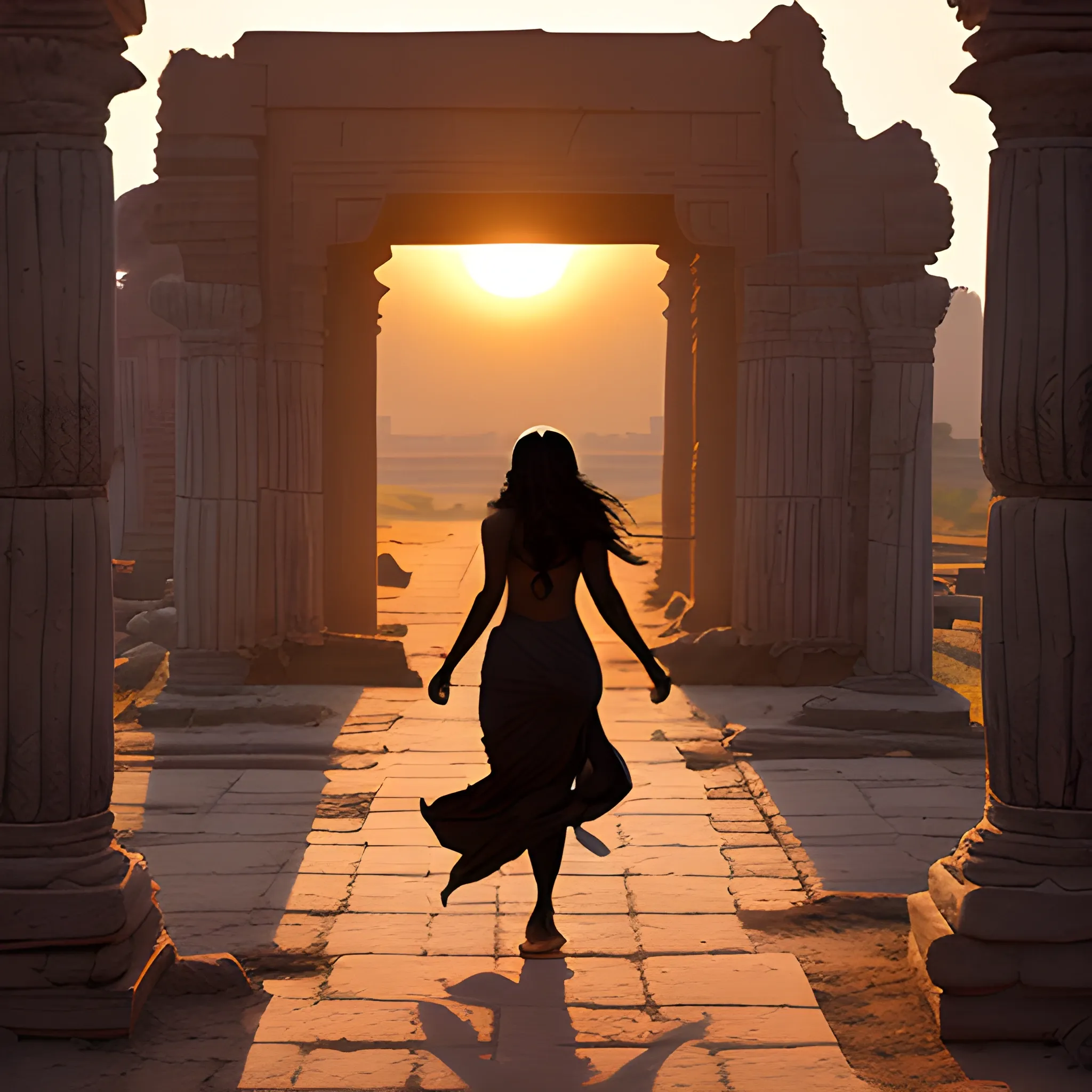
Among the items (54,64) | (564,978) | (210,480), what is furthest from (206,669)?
(54,64)

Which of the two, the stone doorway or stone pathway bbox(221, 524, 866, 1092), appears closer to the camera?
stone pathway bbox(221, 524, 866, 1092)

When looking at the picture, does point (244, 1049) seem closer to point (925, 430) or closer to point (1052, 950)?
point (1052, 950)

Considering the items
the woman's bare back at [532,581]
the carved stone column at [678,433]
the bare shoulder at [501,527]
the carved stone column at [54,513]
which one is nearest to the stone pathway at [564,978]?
the carved stone column at [54,513]

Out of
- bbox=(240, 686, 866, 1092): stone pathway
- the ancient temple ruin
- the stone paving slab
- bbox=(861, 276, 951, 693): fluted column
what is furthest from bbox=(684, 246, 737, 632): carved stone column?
bbox=(240, 686, 866, 1092): stone pathway

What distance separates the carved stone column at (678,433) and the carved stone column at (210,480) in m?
5.89

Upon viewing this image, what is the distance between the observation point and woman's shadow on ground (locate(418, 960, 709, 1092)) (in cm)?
361

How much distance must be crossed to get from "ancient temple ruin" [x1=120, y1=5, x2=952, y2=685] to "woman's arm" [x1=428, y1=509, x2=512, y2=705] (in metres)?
5.08

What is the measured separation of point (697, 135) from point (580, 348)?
77.8m

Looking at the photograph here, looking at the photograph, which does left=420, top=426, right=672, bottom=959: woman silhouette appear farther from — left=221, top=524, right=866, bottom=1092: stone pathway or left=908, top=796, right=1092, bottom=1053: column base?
left=908, top=796, right=1092, bottom=1053: column base

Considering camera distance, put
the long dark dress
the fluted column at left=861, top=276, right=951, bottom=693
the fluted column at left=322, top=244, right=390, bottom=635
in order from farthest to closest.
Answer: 1. the fluted column at left=322, top=244, right=390, bottom=635
2. the fluted column at left=861, top=276, right=951, bottom=693
3. the long dark dress

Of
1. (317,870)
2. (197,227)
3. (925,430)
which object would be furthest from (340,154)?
(317,870)

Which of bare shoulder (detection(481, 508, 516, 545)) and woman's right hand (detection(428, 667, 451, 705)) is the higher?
bare shoulder (detection(481, 508, 516, 545))

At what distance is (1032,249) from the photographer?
4.09 meters

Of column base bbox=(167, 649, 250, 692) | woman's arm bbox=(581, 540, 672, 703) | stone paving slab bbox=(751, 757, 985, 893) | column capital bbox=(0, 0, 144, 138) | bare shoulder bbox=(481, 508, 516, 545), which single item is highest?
column capital bbox=(0, 0, 144, 138)
